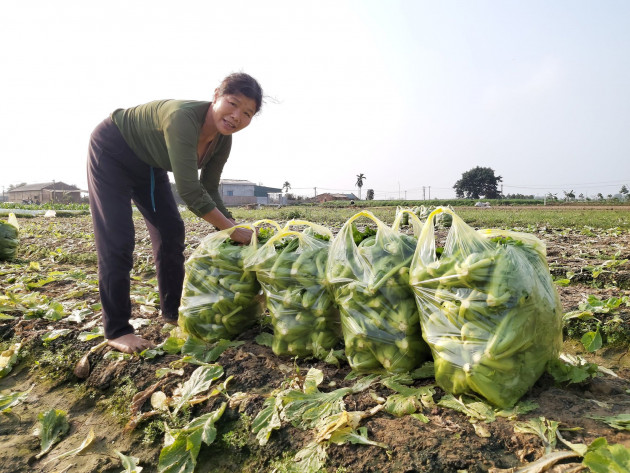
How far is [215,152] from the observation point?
323 cm

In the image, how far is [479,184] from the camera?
2835 inches

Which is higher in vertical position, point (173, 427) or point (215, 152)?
point (215, 152)

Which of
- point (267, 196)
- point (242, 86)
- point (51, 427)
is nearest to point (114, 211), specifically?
point (242, 86)

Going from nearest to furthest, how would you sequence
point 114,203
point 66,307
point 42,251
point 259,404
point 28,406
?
point 259,404
point 28,406
point 114,203
point 66,307
point 42,251

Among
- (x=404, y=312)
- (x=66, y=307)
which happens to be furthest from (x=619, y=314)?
(x=66, y=307)

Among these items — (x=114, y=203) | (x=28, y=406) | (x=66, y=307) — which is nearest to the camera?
(x=28, y=406)

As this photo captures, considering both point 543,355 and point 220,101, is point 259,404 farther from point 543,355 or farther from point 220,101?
point 220,101

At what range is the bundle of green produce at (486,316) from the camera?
1616 millimetres

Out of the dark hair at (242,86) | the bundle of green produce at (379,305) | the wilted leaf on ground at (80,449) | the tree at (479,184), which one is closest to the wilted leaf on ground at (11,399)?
the wilted leaf on ground at (80,449)

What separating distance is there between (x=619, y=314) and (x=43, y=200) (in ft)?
202

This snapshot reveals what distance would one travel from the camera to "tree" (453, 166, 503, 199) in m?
70.9

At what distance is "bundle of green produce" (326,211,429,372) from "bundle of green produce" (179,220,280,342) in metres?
0.73

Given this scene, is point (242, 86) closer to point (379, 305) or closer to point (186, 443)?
point (379, 305)

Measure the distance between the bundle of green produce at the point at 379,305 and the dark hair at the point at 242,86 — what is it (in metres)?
1.17
